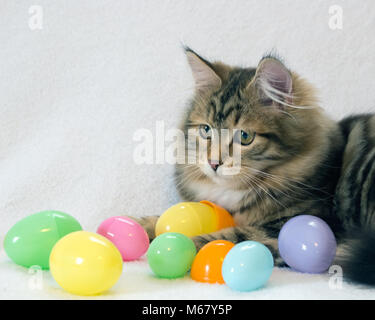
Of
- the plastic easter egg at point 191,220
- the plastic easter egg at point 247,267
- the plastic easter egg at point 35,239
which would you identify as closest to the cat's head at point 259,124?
the plastic easter egg at point 191,220

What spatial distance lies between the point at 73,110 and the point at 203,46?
0.71 metres

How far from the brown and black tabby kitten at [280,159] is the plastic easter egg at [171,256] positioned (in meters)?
0.17

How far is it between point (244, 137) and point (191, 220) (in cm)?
36

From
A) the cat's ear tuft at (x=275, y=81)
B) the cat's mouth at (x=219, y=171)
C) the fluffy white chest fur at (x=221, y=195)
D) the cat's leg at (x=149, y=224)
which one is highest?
the cat's ear tuft at (x=275, y=81)

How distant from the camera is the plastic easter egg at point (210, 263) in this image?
5.36 ft

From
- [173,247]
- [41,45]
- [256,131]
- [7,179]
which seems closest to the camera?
[173,247]

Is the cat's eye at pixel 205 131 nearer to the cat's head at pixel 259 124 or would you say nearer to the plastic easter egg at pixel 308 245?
the cat's head at pixel 259 124

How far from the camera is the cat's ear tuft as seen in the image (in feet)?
6.32

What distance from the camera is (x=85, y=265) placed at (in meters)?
1.45

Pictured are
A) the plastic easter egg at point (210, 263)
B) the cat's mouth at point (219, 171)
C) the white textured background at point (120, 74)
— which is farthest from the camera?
the white textured background at point (120, 74)

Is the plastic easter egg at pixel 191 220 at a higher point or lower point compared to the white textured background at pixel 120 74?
lower

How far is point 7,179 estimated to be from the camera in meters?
2.48

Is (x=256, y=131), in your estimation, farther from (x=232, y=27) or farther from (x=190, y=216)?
(x=232, y=27)

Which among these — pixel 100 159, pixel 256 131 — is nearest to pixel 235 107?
pixel 256 131
